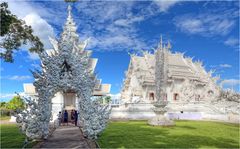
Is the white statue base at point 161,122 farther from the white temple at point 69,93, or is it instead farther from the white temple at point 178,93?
the white temple at point 69,93

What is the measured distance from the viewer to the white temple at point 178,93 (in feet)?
105

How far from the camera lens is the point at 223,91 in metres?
39.4

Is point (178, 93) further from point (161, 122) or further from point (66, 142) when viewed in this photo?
point (66, 142)

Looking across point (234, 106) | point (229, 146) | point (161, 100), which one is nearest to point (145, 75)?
point (234, 106)

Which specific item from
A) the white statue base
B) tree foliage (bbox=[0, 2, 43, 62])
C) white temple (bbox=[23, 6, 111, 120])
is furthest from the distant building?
tree foliage (bbox=[0, 2, 43, 62])

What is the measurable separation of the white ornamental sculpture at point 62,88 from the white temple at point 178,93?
15678 mm

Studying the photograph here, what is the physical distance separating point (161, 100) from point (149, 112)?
791cm

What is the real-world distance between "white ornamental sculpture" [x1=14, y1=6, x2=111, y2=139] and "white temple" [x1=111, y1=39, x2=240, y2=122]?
51.4 feet

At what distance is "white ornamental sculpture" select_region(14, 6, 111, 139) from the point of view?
1324 centimetres

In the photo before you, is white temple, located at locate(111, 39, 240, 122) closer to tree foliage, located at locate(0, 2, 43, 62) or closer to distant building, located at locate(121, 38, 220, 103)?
distant building, located at locate(121, 38, 220, 103)

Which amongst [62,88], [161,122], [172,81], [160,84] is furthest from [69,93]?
[62,88]

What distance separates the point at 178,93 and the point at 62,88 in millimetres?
31864

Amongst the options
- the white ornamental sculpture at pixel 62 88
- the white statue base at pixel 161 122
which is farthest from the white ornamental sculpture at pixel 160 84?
the white ornamental sculpture at pixel 62 88

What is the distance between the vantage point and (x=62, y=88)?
45.1ft
